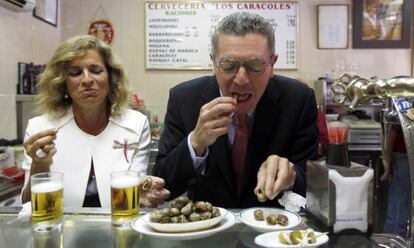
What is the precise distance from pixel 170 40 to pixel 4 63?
2007mm

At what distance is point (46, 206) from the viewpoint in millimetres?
1060

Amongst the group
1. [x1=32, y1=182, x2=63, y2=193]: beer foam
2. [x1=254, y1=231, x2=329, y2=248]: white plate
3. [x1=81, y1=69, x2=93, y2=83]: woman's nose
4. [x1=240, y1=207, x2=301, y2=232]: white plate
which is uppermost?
[x1=81, y1=69, x2=93, y2=83]: woman's nose

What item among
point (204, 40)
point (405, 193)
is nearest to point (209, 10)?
point (204, 40)

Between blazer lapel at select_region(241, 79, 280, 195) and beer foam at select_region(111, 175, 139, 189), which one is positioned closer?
beer foam at select_region(111, 175, 139, 189)

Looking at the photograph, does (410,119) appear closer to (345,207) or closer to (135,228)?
(345,207)

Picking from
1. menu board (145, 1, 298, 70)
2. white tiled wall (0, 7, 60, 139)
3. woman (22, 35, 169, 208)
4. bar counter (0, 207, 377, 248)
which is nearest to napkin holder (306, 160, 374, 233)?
bar counter (0, 207, 377, 248)

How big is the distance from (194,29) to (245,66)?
11.3 feet

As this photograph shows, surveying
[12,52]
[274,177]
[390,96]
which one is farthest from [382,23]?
[390,96]

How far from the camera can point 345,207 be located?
969 millimetres

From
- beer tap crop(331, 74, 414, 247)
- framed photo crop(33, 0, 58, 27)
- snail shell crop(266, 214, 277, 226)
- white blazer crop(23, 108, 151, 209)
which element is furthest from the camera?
framed photo crop(33, 0, 58, 27)

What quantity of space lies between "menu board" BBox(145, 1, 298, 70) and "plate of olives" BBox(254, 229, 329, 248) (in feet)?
12.3

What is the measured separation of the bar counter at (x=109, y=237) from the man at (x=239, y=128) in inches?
6.6

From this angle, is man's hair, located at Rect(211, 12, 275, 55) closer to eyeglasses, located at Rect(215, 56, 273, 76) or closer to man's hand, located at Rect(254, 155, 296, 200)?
eyeglasses, located at Rect(215, 56, 273, 76)

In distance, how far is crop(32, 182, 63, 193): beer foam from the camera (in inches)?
41.9
